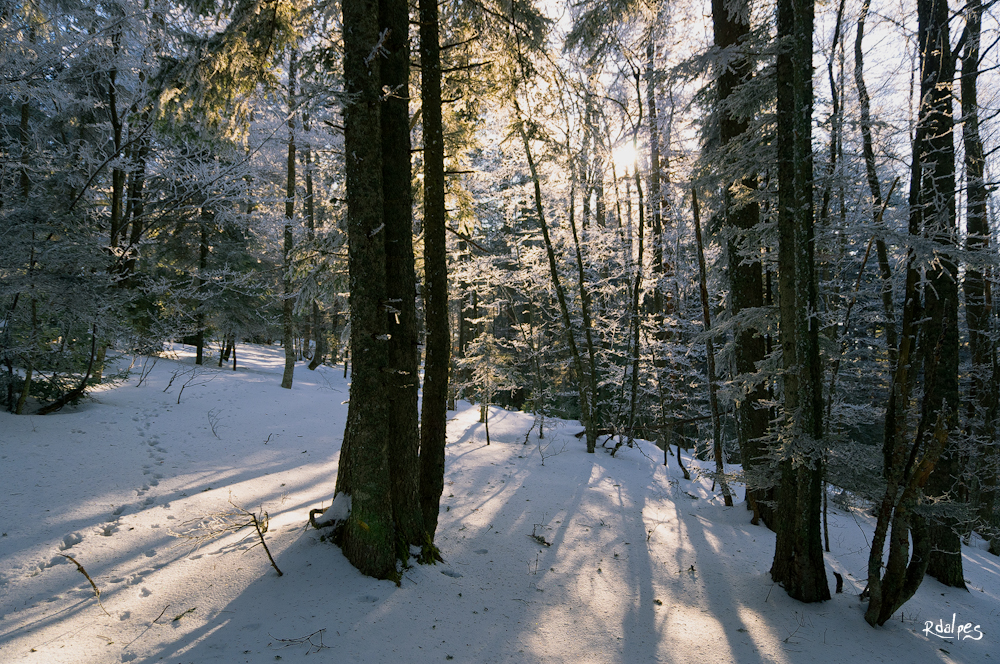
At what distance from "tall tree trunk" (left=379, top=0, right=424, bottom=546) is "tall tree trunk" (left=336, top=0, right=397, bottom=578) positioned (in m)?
0.31

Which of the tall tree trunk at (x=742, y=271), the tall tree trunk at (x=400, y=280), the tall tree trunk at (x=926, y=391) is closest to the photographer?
the tall tree trunk at (x=926, y=391)

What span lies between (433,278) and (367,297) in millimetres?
1075

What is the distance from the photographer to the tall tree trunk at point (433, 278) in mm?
4457

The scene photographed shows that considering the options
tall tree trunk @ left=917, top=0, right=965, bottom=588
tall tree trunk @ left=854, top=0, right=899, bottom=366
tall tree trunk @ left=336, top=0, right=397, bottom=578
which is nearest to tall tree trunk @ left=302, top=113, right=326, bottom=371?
tall tree trunk @ left=336, top=0, right=397, bottom=578

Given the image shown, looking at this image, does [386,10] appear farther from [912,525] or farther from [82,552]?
[912,525]

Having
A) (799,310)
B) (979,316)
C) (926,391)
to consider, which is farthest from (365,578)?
(979,316)

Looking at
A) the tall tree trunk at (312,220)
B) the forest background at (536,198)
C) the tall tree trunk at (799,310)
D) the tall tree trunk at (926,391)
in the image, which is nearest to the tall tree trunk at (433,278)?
the forest background at (536,198)

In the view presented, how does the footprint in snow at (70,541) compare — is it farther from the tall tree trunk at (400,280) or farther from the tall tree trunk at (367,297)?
the tall tree trunk at (400,280)

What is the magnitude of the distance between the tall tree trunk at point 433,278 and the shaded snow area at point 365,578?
3.02ft

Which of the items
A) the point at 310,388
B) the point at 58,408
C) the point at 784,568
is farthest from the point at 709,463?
the point at 58,408

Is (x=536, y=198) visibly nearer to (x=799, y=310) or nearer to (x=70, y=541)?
(x=799, y=310)

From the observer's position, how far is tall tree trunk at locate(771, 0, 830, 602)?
3980mm

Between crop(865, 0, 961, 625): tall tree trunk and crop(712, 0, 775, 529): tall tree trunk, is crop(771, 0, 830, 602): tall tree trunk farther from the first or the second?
crop(712, 0, 775, 529): tall tree trunk

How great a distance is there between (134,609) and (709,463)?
1308 centimetres
